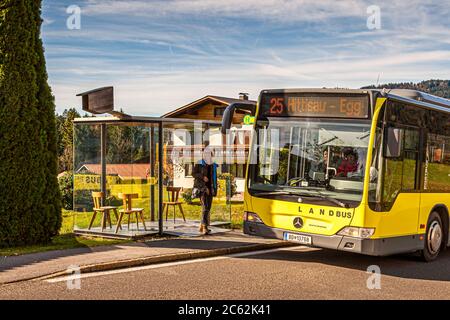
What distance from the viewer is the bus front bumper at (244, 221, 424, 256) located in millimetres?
9812

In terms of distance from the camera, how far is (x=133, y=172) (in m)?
14.6

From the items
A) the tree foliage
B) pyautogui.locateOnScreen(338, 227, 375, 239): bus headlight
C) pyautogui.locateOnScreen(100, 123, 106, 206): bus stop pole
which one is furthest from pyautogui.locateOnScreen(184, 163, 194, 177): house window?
pyautogui.locateOnScreen(338, 227, 375, 239): bus headlight

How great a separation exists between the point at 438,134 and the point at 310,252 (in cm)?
346

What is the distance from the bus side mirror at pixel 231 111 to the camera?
10.8 m

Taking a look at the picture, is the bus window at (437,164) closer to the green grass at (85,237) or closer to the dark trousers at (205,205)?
the dark trousers at (205,205)

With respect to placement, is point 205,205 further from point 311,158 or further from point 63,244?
point 311,158

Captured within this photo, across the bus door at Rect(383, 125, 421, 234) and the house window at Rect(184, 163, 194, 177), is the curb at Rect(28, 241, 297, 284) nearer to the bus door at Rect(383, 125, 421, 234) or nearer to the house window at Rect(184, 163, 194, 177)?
the bus door at Rect(383, 125, 421, 234)

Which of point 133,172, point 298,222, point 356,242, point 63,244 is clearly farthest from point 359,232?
point 133,172

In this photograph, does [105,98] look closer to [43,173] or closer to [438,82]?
[43,173]

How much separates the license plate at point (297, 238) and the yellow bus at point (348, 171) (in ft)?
0.06

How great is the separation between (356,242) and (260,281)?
1791 mm

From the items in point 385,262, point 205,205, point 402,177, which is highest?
point 402,177

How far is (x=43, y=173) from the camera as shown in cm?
1226
